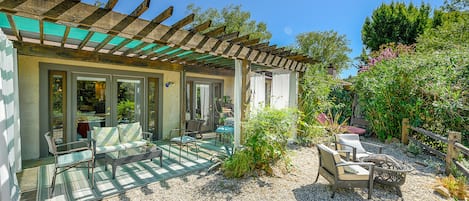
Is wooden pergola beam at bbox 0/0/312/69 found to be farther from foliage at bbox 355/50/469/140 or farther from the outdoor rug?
foliage at bbox 355/50/469/140

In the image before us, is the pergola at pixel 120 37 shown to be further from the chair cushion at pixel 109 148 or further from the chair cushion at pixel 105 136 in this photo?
the chair cushion at pixel 109 148

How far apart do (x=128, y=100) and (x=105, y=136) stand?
2.01m

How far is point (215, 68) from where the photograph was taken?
8.33 m

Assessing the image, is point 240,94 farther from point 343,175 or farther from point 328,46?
point 328,46

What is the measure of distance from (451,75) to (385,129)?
7.68 ft

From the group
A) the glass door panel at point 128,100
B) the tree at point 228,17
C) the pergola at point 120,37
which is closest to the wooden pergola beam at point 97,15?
the pergola at point 120,37

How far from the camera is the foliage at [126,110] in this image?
→ 626cm

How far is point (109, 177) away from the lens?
4.05 m

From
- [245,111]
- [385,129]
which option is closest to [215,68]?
[245,111]

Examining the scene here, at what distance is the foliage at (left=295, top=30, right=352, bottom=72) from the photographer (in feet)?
Answer: 71.3

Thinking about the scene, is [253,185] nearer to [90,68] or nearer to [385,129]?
[90,68]

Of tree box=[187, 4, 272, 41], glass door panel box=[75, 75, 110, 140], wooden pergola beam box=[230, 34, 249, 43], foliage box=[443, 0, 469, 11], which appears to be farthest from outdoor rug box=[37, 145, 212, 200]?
foliage box=[443, 0, 469, 11]


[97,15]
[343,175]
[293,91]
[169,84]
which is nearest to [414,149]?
[293,91]

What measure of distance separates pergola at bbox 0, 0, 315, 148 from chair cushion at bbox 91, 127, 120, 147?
5.88ft
